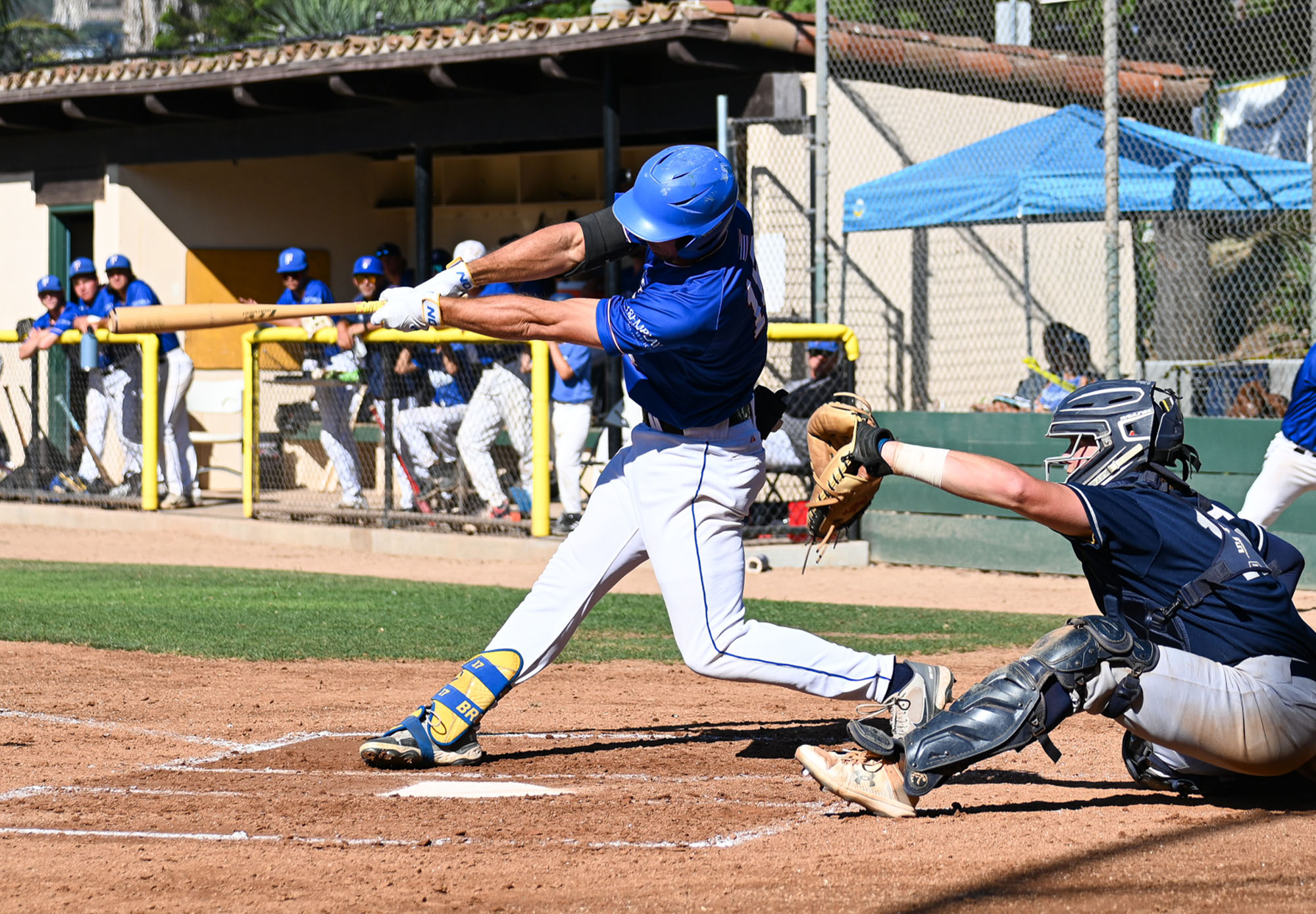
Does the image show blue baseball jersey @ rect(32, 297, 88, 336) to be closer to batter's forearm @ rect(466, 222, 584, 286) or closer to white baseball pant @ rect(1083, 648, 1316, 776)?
batter's forearm @ rect(466, 222, 584, 286)

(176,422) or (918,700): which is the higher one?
(176,422)

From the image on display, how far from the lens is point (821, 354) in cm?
1056

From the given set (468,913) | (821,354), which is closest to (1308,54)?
(821,354)

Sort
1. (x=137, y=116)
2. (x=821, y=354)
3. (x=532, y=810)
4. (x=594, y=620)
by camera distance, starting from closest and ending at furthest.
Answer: (x=532, y=810), (x=594, y=620), (x=821, y=354), (x=137, y=116)

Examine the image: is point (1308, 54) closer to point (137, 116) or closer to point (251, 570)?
point (251, 570)

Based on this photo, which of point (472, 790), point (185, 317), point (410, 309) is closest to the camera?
point (410, 309)

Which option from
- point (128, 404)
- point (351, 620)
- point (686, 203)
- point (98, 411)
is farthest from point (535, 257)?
point (98, 411)

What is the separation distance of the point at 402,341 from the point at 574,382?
1273mm

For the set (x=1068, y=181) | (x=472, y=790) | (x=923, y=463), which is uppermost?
(x=1068, y=181)

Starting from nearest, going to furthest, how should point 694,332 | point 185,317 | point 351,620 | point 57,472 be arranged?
point 694,332, point 185,317, point 351,620, point 57,472

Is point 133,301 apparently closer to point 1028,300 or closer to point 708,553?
point 1028,300

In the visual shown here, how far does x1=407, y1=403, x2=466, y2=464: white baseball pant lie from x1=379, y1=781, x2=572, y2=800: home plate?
6.29 metres

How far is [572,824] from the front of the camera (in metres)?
3.91

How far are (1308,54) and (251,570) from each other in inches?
304
